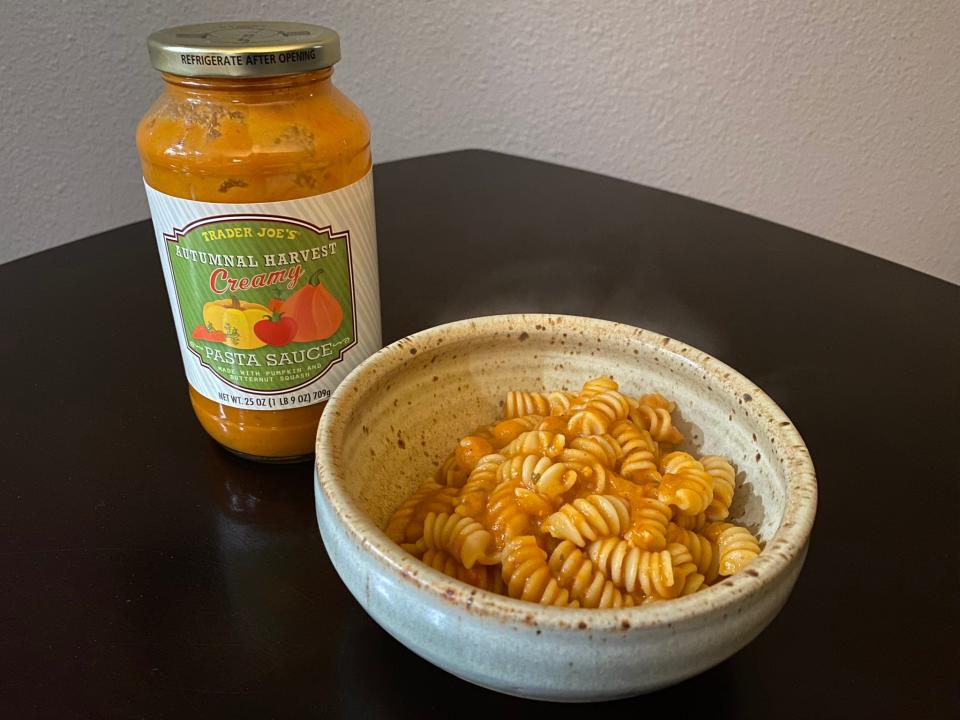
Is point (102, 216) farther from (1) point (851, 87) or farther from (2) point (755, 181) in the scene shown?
(1) point (851, 87)

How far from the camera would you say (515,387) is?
83 cm

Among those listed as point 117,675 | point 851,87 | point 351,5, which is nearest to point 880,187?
point 851,87

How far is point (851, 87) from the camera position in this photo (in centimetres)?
199

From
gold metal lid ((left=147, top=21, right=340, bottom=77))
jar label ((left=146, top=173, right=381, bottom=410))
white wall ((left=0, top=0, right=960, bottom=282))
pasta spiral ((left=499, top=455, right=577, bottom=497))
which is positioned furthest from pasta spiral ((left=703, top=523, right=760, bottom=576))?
white wall ((left=0, top=0, right=960, bottom=282))

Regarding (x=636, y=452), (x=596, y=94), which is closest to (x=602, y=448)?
(x=636, y=452)

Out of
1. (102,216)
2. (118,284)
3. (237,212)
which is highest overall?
(237,212)

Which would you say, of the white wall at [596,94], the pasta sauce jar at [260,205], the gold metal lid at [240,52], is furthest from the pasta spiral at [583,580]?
the white wall at [596,94]

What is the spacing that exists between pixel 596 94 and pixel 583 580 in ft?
5.29

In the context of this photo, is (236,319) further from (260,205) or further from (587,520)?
(587,520)

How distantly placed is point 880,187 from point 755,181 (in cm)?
32

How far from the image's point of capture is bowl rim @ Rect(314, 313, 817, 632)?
1.64 feet

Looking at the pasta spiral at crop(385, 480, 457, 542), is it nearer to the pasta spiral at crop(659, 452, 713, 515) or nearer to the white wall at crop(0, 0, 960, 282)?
the pasta spiral at crop(659, 452, 713, 515)

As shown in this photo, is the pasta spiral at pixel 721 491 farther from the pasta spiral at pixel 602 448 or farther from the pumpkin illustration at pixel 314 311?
the pumpkin illustration at pixel 314 311

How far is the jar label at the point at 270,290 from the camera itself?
2.38 feet
